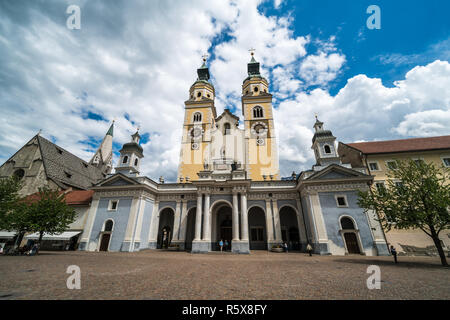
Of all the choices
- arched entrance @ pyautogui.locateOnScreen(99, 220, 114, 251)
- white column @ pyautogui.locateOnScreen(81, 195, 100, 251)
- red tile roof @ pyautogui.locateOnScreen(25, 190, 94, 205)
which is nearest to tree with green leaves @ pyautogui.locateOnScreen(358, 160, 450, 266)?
arched entrance @ pyautogui.locateOnScreen(99, 220, 114, 251)

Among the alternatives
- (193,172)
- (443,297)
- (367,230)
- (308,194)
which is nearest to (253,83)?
(193,172)

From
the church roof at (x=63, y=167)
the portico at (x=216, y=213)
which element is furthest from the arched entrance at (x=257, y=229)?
the church roof at (x=63, y=167)

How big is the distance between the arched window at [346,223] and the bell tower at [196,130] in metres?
21.1

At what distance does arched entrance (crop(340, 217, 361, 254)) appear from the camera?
18516 mm

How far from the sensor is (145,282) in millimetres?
6922

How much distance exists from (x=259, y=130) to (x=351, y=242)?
22.0 meters

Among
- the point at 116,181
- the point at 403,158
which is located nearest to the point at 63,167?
the point at 116,181

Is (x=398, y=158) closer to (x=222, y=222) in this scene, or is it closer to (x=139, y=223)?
(x=222, y=222)

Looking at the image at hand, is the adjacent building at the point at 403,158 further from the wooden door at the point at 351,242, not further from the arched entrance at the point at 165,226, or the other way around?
the arched entrance at the point at 165,226

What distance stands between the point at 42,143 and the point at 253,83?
40.0m

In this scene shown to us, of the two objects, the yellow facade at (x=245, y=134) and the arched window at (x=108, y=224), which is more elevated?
the yellow facade at (x=245, y=134)

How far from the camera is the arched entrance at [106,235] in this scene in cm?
2155
